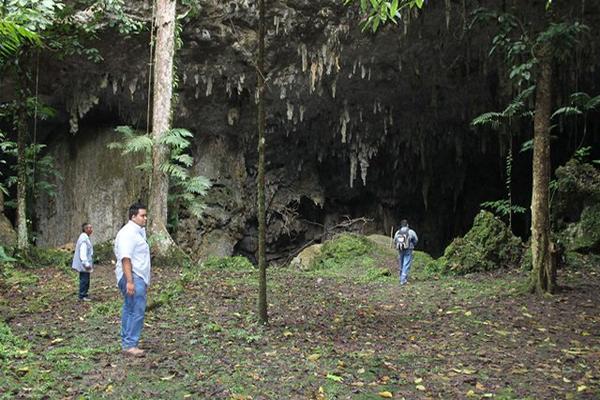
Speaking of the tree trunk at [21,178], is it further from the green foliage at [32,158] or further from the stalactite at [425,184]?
the stalactite at [425,184]

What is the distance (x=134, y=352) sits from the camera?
501 cm

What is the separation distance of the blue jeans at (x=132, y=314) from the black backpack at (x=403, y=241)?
695 cm

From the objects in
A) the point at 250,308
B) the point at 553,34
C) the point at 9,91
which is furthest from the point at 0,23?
the point at 9,91

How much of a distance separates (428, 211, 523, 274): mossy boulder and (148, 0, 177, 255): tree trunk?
6.61 m

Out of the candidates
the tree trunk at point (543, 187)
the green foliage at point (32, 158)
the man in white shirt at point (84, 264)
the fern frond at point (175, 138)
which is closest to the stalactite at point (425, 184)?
the fern frond at point (175, 138)

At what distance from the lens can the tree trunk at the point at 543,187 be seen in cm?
788

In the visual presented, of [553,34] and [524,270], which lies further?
[524,270]

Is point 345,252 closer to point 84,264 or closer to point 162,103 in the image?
point 162,103

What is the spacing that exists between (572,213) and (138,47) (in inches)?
472

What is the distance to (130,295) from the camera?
5012 mm

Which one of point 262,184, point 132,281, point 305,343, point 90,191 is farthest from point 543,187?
point 90,191

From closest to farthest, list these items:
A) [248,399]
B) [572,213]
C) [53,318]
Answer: [248,399] < [53,318] < [572,213]

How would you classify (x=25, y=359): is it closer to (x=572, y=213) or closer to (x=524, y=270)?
(x=524, y=270)

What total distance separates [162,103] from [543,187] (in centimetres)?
853
